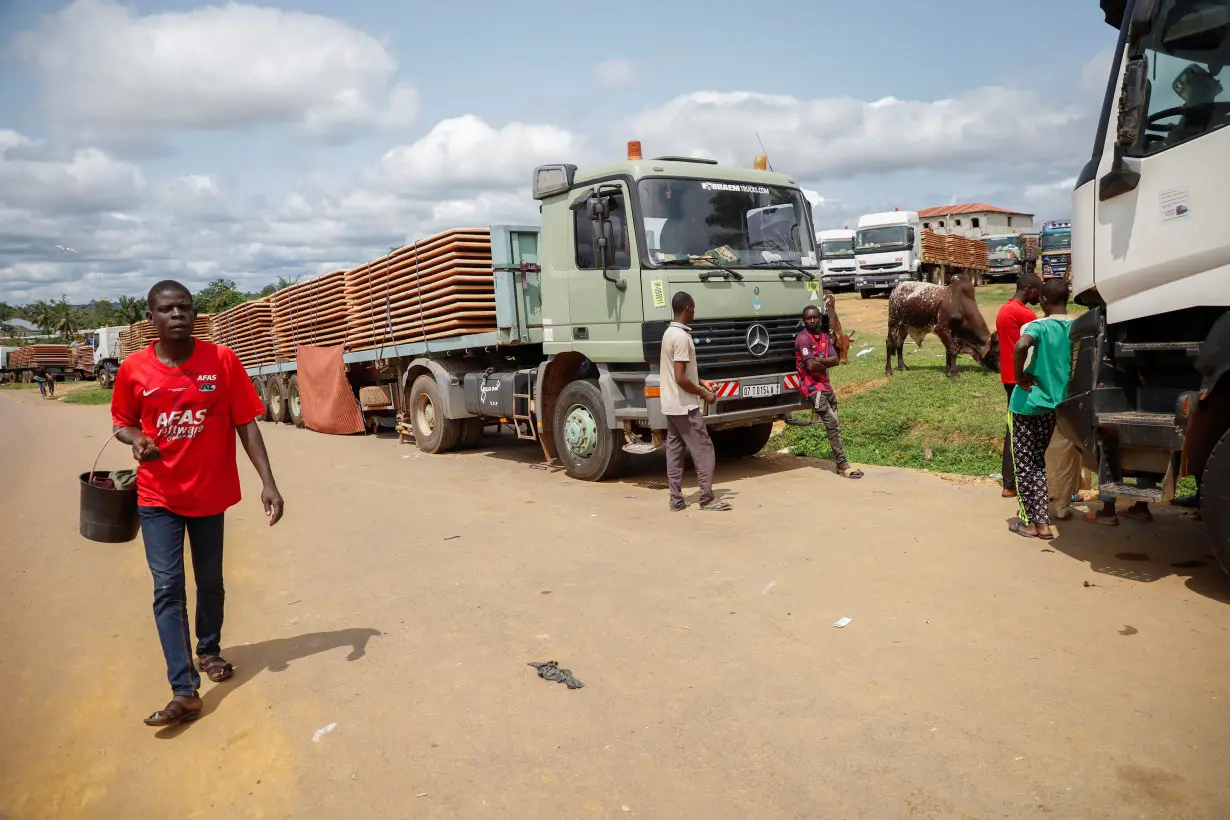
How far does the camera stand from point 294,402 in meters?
16.4

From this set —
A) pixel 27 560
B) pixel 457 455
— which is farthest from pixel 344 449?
pixel 27 560

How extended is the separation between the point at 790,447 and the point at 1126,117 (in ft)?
20.0

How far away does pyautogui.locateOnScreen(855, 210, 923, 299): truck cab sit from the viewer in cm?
2717

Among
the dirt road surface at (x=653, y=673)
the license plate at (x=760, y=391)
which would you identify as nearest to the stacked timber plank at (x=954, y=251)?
the license plate at (x=760, y=391)

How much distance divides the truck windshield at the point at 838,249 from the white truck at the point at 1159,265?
90.4 ft

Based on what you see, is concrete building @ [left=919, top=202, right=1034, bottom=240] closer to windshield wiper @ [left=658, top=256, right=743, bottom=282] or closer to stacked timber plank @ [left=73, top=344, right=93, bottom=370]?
stacked timber plank @ [left=73, top=344, right=93, bottom=370]

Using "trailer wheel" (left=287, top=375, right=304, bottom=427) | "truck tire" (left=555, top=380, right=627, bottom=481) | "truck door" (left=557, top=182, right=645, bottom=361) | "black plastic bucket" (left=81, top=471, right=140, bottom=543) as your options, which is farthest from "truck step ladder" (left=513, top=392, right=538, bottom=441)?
"trailer wheel" (left=287, top=375, right=304, bottom=427)

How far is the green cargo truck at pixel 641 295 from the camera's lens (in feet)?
25.4

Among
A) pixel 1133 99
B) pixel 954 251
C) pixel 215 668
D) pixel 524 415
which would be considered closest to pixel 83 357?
pixel 954 251

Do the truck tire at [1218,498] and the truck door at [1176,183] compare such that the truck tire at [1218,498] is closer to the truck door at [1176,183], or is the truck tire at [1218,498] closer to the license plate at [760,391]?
the truck door at [1176,183]

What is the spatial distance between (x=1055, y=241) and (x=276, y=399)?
2763cm

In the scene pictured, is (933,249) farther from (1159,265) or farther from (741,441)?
(1159,265)

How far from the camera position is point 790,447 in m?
10.2

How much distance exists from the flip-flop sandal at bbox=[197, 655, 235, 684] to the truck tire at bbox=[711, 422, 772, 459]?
6242 millimetres
